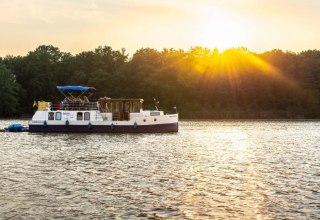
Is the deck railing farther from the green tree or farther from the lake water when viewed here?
the green tree

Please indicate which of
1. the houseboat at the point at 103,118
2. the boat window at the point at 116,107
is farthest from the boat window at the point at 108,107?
the boat window at the point at 116,107

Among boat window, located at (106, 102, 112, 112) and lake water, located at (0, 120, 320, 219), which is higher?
boat window, located at (106, 102, 112, 112)

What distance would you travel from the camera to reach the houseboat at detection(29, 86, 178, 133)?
217ft

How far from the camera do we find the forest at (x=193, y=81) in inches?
5320

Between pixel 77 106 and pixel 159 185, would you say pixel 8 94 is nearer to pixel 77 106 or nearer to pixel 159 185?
pixel 77 106

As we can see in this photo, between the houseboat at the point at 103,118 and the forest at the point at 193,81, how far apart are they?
2636 inches

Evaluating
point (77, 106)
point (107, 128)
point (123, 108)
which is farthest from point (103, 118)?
point (77, 106)

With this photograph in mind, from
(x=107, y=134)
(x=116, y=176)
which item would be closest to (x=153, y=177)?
(x=116, y=176)

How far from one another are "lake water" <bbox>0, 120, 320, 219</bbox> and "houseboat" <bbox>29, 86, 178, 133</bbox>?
2554 centimetres

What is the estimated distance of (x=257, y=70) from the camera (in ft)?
461

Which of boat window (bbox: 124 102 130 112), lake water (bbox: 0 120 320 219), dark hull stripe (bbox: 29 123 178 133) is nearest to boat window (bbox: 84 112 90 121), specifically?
dark hull stripe (bbox: 29 123 178 133)

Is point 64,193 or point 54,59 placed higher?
point 54,59

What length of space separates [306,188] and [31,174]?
14.9 meters

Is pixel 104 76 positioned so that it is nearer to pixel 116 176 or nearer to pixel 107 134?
pixel 107 134
